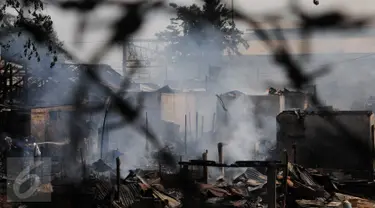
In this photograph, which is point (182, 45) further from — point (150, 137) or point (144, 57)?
point (150, 137)

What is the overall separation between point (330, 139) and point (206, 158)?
12.9 feet

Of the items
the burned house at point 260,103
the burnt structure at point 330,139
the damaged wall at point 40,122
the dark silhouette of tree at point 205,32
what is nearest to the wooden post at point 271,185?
the burnt structure at point 330,139

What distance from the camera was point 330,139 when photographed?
42.6 feet

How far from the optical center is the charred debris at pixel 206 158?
340 inches

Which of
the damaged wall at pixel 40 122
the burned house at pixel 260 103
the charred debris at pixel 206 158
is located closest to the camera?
the charred debris at pixel 206 158

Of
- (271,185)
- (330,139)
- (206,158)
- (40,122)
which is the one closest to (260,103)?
(330,139)

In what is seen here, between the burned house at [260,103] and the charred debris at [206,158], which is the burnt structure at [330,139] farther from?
the burned house at [260,103]

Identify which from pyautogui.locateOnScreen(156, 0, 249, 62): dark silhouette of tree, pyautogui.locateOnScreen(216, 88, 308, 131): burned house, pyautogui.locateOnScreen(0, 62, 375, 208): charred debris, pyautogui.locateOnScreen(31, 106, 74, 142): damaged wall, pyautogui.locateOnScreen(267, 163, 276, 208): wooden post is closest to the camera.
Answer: pyautogui.locateOnScreen(267, 163, 276, 208): wooden post

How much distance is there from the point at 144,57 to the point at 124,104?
7.18 m

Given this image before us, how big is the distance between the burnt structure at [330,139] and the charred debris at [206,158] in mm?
29

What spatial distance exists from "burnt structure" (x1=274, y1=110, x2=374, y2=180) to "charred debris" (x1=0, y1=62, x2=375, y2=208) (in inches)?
1.1

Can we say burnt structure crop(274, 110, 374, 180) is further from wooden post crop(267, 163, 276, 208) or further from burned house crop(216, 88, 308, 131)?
wooden post crop(267, 163, 276, 208)

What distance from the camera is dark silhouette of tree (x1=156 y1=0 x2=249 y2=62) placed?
28.6m

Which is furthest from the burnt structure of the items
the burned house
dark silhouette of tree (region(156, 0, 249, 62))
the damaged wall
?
dark silhouette of tree (region(156, 0, 249, 62))
